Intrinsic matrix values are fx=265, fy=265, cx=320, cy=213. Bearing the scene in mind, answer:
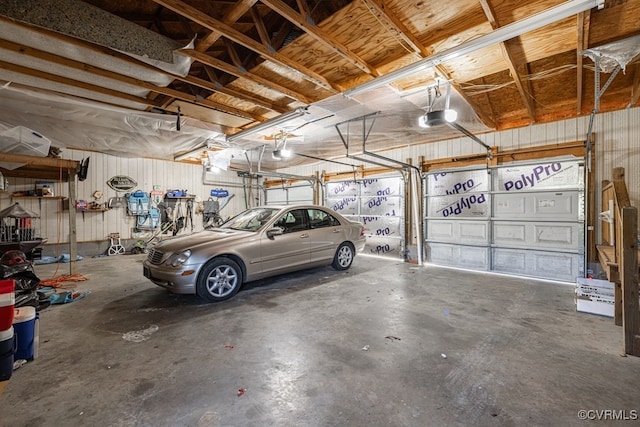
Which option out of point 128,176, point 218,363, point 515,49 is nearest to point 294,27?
point 515,49

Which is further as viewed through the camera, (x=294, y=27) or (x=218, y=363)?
(x=294, y=27)

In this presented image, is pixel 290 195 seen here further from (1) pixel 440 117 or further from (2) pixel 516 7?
(2) pixel 516 7

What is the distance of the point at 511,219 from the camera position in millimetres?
5270

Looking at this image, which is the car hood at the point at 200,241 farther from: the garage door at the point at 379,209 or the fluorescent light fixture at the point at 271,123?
the garage door at the point at 379,209

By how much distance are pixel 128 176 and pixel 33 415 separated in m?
7.46

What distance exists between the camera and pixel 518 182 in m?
5.21

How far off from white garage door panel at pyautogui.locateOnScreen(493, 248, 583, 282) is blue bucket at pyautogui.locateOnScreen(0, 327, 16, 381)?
6558mm

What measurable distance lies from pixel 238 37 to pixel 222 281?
2941mm

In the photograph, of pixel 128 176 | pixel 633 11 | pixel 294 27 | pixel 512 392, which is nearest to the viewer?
pixel 512 392

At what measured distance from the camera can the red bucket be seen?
102 centimetres

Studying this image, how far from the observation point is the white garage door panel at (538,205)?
4707 millimetres

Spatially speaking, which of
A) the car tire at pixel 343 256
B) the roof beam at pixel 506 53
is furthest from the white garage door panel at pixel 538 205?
the car tire at pixel 343 256

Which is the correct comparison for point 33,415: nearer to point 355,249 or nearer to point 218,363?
point 218,363

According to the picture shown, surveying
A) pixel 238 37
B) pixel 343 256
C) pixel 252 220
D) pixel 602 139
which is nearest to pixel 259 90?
pixel 238 37
